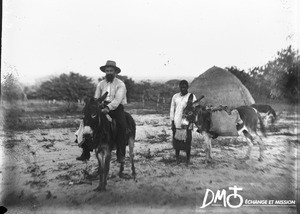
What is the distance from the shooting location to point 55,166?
408 centimetres

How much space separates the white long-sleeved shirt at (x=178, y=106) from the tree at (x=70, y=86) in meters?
1.20

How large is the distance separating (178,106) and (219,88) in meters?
0.65

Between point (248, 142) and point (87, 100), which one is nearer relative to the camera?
point (87, 100)

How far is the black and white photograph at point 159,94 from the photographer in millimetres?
4027

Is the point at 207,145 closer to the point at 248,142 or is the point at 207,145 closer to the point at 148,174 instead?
the point at 248,142

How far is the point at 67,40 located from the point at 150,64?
129 centimetres

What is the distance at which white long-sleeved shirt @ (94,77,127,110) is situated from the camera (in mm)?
3937

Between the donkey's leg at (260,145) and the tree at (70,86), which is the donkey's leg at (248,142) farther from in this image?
the tree at (70,86)

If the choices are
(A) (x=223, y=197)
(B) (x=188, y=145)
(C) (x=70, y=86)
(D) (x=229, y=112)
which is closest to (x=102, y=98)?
(C) (x=70, y=86)

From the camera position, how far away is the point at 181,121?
411 centimetres

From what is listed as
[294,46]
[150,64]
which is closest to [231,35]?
[294,46]

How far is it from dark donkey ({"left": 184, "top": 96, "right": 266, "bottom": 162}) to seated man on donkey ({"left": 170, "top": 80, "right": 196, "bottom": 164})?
0.08 metres

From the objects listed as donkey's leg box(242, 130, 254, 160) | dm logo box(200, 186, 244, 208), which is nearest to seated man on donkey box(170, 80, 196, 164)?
dm logo box(200, 186, 244, 208)

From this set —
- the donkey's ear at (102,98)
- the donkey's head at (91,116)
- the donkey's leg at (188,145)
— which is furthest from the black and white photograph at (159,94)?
the donkey's head at (91,116)
